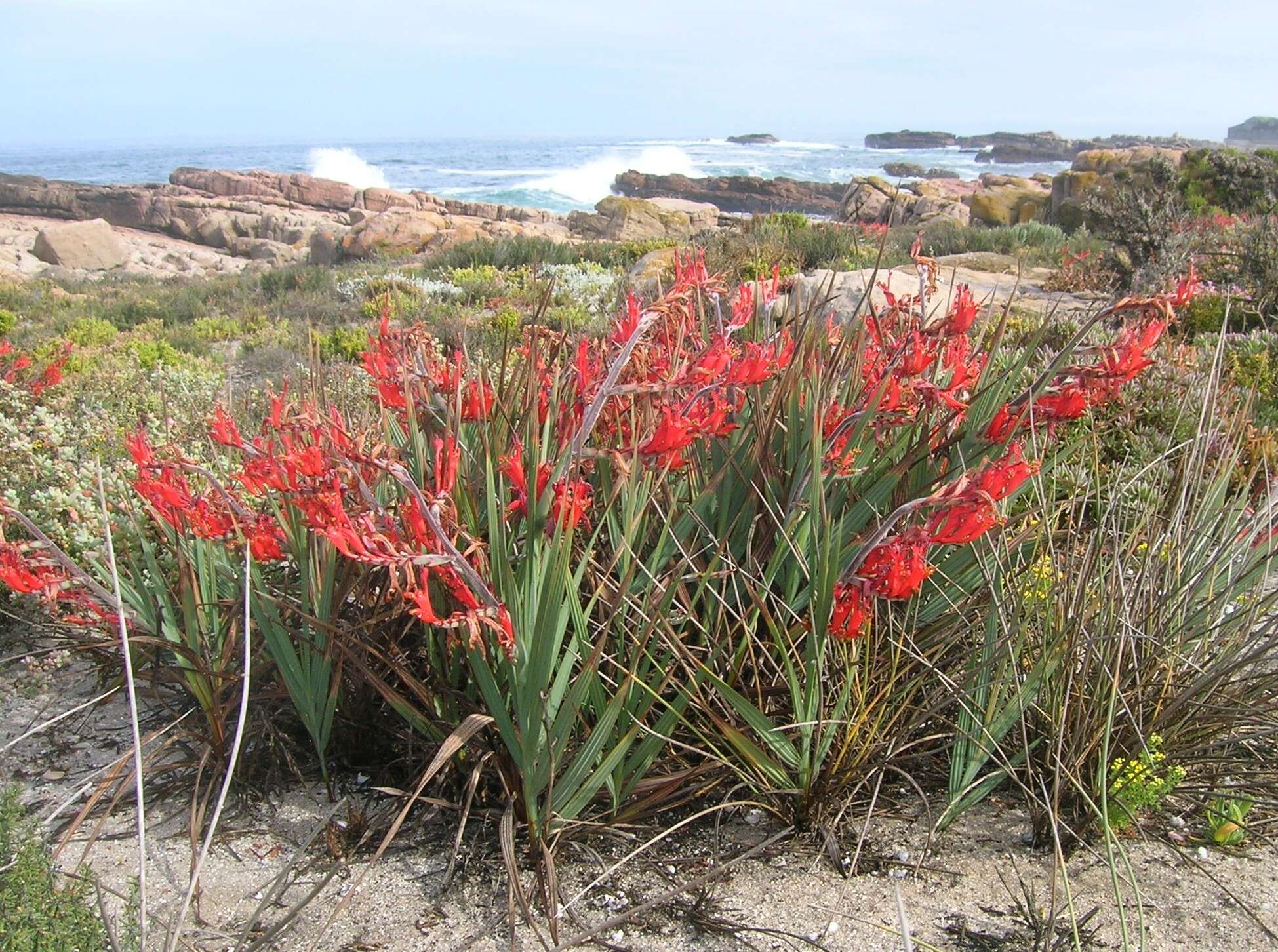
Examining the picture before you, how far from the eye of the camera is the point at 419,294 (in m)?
10.0

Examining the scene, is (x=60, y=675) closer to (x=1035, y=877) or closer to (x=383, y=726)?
(x=383, y=726)

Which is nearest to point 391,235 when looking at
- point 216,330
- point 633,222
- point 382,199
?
point 633,222

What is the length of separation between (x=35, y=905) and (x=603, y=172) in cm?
7445

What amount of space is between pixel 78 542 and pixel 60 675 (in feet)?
1.38

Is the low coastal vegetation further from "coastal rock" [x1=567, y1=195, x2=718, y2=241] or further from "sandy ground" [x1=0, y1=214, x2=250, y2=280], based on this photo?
"sandy ground" [x1=0, y1=214, x2=250, y2=280]

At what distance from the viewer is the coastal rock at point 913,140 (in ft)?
382

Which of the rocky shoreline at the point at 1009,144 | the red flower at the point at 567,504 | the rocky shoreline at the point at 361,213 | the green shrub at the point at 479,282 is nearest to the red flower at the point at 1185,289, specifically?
the red flower at the point at 567,504

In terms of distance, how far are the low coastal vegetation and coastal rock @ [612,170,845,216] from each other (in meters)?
37.8

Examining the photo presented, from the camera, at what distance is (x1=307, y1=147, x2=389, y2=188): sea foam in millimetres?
69750

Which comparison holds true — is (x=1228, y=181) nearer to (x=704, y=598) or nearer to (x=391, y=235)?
(x=391, y=235)

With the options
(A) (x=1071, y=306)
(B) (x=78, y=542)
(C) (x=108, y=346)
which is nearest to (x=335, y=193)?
(C) (x=108, y=346)

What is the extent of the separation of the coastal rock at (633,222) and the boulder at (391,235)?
536 centimetres

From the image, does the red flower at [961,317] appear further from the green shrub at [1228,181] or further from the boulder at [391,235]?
the boulder at [391,235]

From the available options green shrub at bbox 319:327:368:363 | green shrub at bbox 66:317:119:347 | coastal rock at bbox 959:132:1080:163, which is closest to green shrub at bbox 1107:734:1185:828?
green shrub at bbox 319:327:368:363
